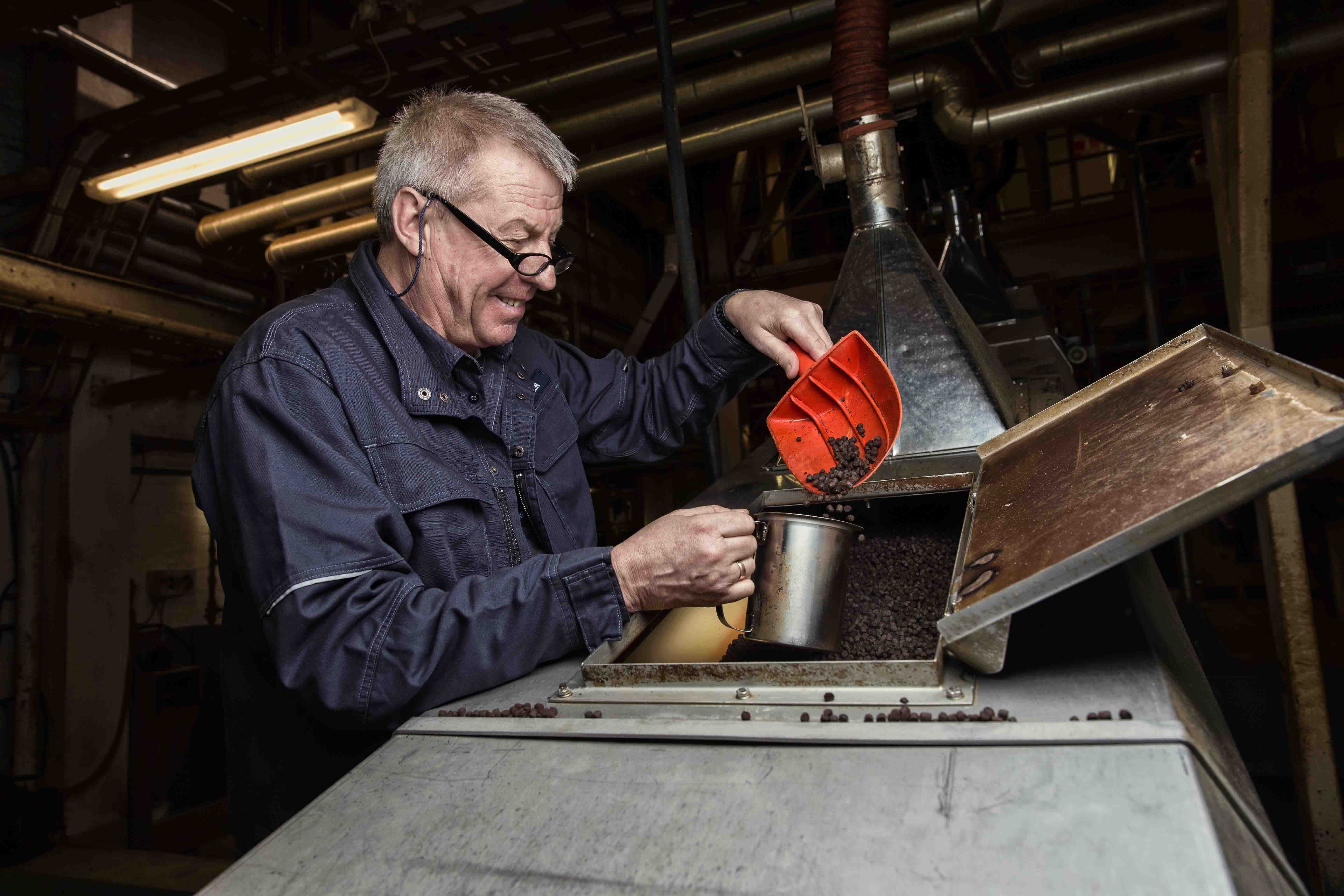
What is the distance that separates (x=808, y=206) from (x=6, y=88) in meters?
7.09

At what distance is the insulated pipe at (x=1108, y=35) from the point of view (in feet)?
10.9

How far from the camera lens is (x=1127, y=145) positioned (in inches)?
186

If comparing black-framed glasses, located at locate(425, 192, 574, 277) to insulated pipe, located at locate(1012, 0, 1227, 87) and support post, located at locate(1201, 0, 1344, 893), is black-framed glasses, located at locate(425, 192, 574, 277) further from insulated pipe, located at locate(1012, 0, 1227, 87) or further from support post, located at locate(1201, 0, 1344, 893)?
insulated pipe, located at locate(1012, 0, 1227, 87)

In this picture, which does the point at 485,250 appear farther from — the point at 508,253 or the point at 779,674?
the point at 779,674

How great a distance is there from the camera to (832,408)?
1775 mm

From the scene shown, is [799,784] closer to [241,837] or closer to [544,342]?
[241,837]

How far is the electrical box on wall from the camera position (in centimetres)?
592

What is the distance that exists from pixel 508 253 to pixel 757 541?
734 millimetres

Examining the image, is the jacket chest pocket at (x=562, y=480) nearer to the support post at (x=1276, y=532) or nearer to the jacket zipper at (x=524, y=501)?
the jacket zipper at (x=524, y=501)

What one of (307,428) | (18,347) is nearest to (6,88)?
(18,347)

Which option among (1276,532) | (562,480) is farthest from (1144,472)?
(1276,532)

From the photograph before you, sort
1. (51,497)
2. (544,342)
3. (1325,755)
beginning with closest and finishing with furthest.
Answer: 1. (544,342)
2. (1325,755)
3. (51,497)

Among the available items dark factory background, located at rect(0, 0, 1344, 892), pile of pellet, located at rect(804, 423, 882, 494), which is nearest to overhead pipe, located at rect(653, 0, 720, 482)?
dark factory background, located at rect(0, 0, 1344, 892)

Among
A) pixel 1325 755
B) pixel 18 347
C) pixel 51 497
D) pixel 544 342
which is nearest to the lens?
pixel 544 342
